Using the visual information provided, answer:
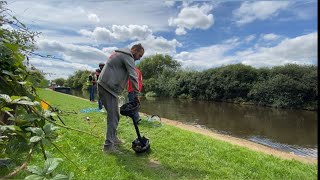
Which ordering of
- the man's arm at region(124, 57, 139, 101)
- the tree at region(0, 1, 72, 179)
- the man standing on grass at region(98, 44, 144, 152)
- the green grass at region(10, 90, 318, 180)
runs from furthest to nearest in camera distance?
the man standing on grass at region(98, 44, 144, 152) → the man's arm at region(124, 57, 139, 101) → the green grass at region(10, 90, 318, 180) → the tree at region(0, 1, 72, 179)

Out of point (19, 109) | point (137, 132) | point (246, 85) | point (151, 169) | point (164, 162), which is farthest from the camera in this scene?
point (246, 85)

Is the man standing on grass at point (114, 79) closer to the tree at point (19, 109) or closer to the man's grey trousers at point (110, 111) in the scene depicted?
the man's grey trousers at point (110, 111)

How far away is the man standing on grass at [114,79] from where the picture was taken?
6355mm

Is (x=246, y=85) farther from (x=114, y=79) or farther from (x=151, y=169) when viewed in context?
(x=151, y=169)

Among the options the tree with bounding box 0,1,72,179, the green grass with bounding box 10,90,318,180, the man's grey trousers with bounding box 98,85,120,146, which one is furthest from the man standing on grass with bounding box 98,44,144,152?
the tree with bounding box 0,1,72,179

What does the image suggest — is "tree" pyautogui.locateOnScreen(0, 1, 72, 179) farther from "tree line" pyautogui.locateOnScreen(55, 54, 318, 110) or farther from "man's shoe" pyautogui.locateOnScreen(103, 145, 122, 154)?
"tree line" pyautogui.locateOnScreen(55, 54, 318, 110)

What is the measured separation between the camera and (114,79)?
6.40 metres

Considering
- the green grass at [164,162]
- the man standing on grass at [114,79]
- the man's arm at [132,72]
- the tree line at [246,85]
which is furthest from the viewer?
the tree line at [246,85]

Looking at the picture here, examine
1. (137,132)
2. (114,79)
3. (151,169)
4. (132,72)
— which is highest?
(132,72)

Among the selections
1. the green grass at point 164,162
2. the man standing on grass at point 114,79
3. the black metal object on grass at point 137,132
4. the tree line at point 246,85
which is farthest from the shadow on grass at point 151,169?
the tree line at point 246,85

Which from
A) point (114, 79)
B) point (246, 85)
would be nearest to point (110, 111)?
point (114, 79)

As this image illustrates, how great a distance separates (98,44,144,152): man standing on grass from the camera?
636cm

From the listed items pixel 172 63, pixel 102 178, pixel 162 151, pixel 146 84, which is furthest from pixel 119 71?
pixel 172 63

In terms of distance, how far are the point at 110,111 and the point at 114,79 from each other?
0.61m
